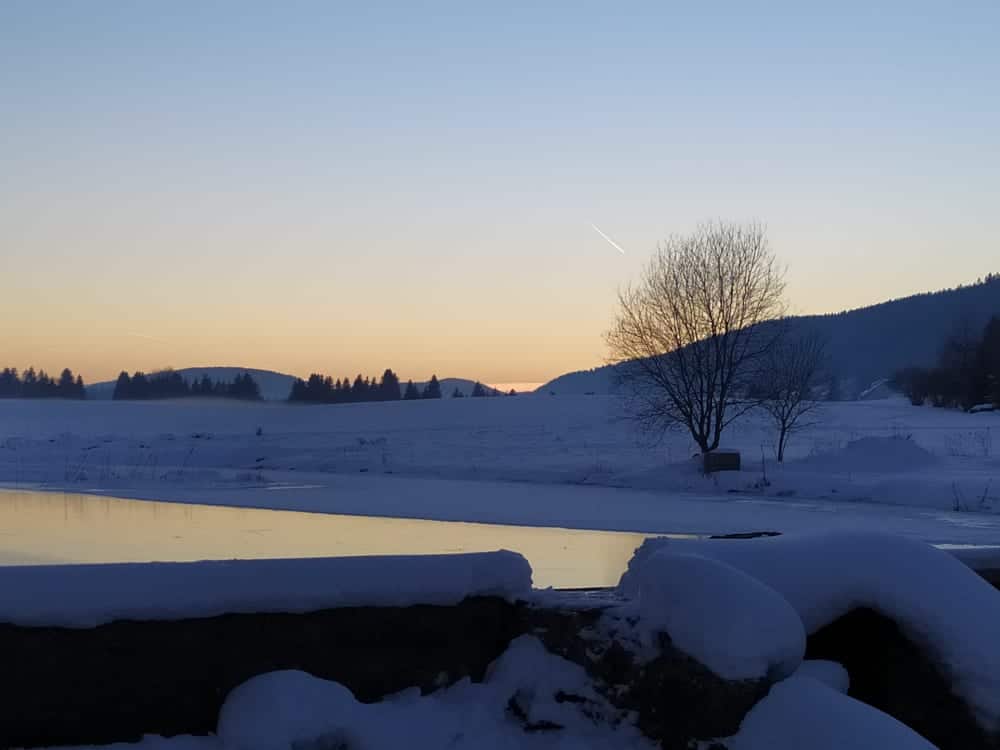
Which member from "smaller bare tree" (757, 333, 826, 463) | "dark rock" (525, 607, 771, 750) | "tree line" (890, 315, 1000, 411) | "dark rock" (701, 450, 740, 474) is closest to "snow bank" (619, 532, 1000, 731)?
"dark rock" (525, 607, 771, 750)

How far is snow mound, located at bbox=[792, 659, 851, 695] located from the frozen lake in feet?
16.5

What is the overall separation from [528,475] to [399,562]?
23634 millimetres

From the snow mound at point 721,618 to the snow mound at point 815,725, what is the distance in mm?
133

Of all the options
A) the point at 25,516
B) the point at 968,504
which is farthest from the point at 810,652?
the point at 968,504

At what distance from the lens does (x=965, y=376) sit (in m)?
63.3

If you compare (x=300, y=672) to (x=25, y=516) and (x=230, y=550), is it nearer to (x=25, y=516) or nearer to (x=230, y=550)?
(x=230, y=550)

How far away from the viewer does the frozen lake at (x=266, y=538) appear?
38.1 ft

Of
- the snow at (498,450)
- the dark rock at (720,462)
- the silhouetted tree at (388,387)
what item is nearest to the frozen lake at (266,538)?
the snow at (498,450)

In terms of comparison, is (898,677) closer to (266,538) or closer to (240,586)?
(240,586)

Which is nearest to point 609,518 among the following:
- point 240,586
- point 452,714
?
point 452,714

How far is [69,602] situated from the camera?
399 cm

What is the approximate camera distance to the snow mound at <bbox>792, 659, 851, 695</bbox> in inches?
181

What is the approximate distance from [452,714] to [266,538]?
391 inches

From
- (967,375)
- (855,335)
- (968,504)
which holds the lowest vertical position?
(968,504)
